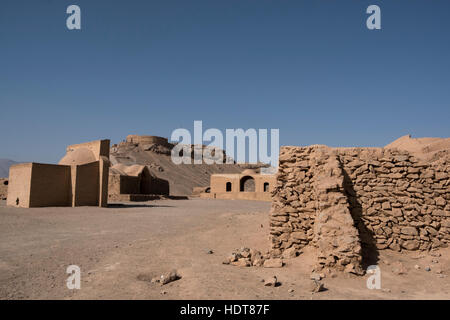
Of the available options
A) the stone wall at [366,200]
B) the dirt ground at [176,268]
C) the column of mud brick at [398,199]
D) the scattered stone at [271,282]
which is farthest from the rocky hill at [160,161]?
the scattered stone at [271,282]

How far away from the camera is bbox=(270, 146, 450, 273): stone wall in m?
5.51

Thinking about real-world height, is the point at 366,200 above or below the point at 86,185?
below

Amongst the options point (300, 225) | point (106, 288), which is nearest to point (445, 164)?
point (300, 225)

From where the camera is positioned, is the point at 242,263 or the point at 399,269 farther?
the point at 242,263

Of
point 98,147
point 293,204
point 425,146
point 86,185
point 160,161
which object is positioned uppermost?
point 160,161

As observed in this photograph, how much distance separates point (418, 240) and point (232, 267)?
341 centimetres

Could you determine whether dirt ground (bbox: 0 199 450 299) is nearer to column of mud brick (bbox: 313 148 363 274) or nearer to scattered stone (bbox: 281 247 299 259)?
scattered stone (bbox: 281 247 299 259)

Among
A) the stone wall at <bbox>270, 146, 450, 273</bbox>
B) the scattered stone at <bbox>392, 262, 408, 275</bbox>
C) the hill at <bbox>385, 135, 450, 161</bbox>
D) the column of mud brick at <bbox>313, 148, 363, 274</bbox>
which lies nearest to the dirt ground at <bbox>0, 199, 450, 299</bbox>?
the scattered stone at <bbox>392, 262, 408, 275</bbox>

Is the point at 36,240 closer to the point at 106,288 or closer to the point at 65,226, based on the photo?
the point at 65,226

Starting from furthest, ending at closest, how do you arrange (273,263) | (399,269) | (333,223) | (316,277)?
(273,263) < (333,223) < (399,269) < (316,277)

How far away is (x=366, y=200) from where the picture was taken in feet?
19.1

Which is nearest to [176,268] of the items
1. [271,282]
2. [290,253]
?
[271,282]

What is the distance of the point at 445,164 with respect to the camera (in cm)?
602

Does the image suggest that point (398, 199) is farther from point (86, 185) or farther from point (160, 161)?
point (160, 161)
